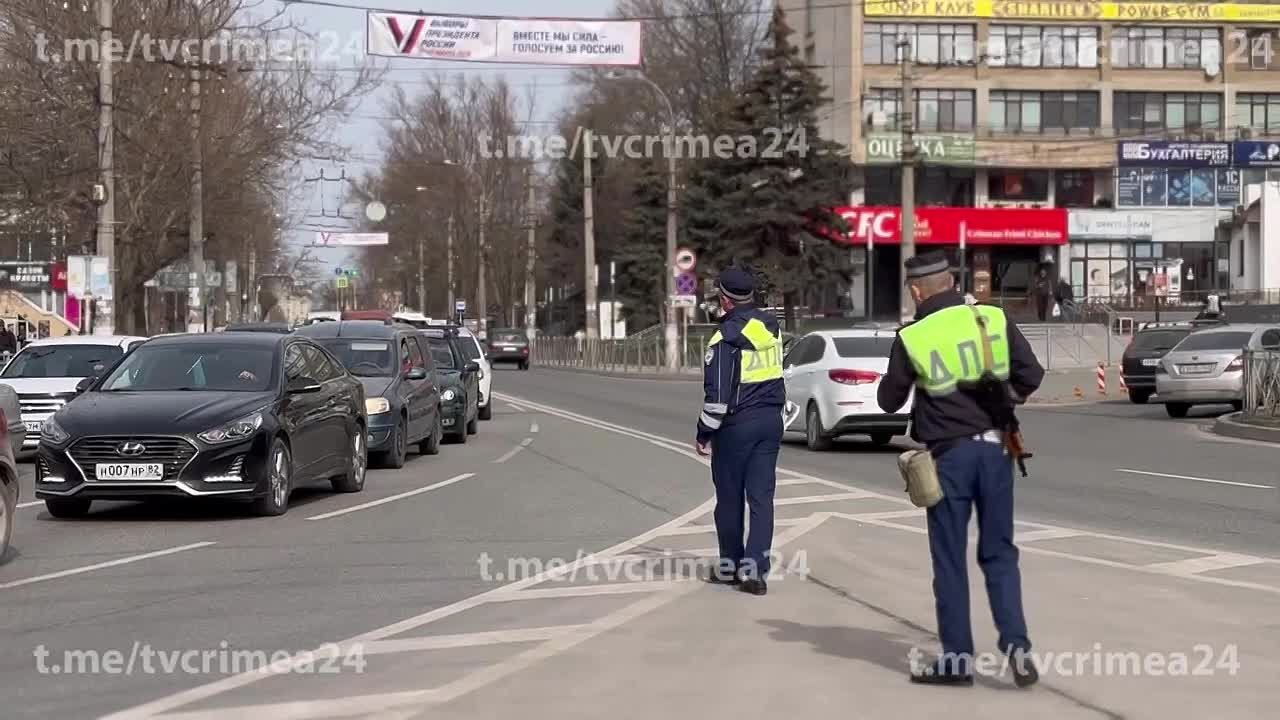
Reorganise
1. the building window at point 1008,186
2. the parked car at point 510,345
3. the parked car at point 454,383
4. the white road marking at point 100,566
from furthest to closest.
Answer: the building window at point 1008,186
the parked car at point 510,345
the parked car at point 454,383
the white road marking at point 100,566

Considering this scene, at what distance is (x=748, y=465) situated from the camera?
10.2m

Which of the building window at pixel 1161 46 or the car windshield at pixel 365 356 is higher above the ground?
the building window at pixel 1161 46

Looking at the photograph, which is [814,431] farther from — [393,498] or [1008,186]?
[1008,186]

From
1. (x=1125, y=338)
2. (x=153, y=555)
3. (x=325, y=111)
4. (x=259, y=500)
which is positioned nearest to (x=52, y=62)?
(x=325, y=111)

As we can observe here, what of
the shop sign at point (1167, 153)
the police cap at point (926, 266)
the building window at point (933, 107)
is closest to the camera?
the police cap at point (926, 266)

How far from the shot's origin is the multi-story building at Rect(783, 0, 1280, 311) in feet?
260

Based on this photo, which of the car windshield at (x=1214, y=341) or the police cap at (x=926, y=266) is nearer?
the police cap at (x=926, y=266)

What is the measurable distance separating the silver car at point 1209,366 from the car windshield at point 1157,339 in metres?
4.14

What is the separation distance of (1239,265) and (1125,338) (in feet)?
70.5

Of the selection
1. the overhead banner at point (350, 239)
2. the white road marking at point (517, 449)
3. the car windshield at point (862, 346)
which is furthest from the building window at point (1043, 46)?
the car windshield at point (862, 346)

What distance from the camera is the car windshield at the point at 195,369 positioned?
15250mm

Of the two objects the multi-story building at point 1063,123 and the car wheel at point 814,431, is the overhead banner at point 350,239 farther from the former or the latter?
the car wheel at point 814,431

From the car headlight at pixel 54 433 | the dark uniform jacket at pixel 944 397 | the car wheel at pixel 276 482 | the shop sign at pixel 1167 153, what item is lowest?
the car wheel at pixel 276 482

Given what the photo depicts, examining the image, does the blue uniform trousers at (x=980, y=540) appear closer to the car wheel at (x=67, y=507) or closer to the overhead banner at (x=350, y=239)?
the car wheel at (x=67, y=507)
